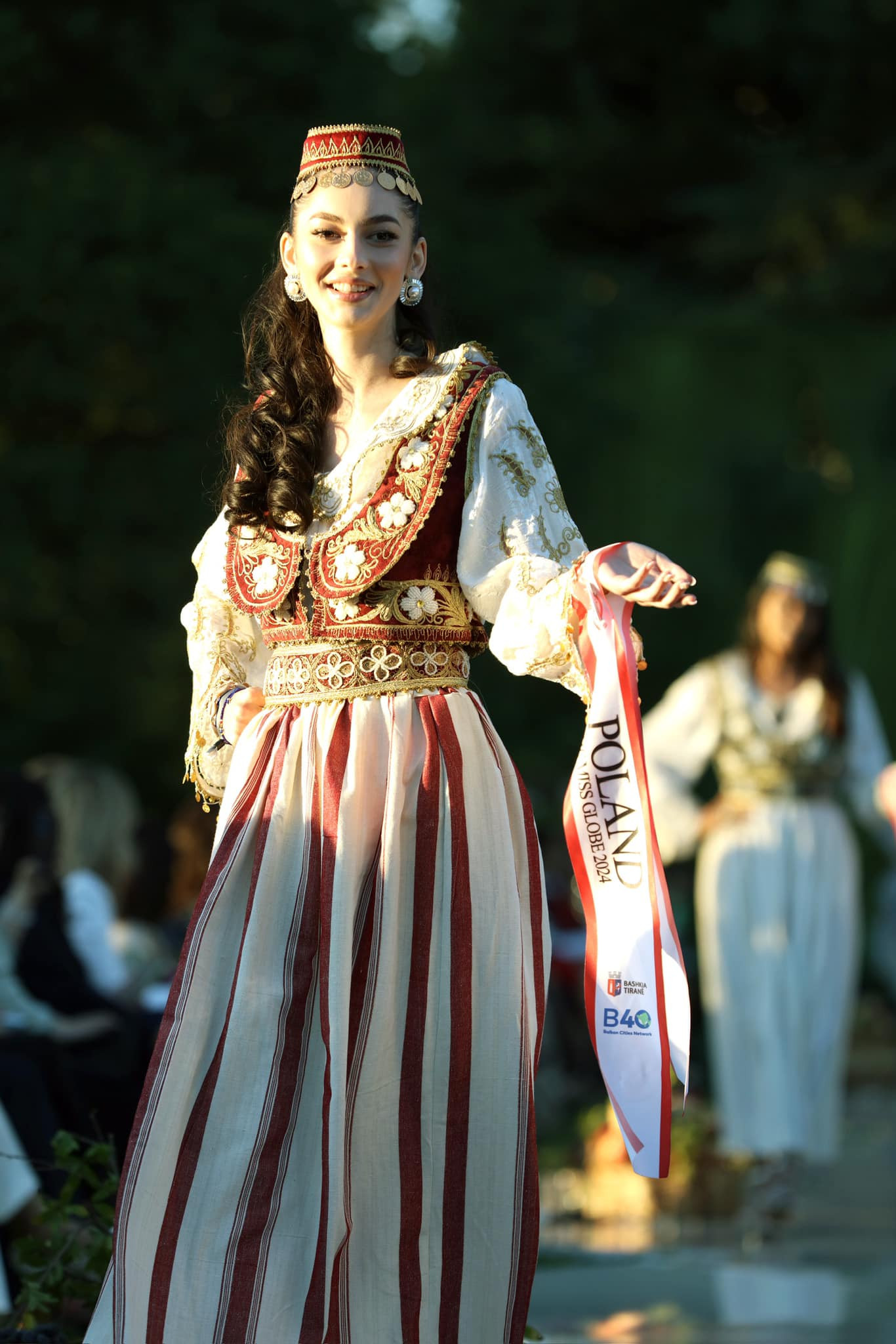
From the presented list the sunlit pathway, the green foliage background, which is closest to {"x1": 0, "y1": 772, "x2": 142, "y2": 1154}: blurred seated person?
the sunlit pathway

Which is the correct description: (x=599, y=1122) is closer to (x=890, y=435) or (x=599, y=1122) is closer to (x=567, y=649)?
(x=567, y=649)

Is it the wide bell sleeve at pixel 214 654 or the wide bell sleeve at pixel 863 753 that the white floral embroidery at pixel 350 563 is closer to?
the wide bell sleeve at pixel 214 654

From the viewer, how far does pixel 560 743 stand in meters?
12.6

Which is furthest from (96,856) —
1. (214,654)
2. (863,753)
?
(214,654)

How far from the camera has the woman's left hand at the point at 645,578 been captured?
10.9 feet

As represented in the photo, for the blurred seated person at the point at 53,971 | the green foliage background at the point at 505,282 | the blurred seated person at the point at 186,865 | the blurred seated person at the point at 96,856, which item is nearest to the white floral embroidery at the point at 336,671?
the blurred seated person at the point at 53,971

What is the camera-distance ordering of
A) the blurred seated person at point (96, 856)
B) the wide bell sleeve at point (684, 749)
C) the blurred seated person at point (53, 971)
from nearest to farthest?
the blurred seated person at point (53, 971), the blurred seated person at point (96, 856), the wide bell sleeve at point (684, 749)

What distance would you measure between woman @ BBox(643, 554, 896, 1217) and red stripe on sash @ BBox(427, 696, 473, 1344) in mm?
4686

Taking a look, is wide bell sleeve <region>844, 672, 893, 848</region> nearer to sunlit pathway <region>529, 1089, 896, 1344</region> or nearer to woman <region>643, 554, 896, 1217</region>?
woman <region>643, 554, 896, 1217</region>

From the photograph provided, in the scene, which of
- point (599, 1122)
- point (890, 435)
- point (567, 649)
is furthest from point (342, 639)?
point (890, 435)

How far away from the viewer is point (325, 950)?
345 cm

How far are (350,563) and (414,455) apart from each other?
8.0 inches

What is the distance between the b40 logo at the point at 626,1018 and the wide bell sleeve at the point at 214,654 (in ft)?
2.68

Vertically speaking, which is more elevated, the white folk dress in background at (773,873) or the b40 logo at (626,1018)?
the white folk dress in background at (773,873)
